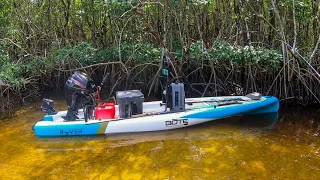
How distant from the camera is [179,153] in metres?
4.05

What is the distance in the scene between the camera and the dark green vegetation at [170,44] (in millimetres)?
5504

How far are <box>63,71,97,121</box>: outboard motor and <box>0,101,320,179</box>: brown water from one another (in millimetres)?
457

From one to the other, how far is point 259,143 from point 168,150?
127cm

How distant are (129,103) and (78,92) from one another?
2.52 ft

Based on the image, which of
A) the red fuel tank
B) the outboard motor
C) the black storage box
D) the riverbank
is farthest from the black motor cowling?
the riverbank

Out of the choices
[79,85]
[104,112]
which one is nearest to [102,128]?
[104,112]

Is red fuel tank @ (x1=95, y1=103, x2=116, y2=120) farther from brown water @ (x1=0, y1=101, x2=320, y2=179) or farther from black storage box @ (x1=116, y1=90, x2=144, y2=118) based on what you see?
brown water @ (x1=0, y1=101, x2=320, y2=179)

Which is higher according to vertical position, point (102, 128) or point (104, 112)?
point (104, 112)

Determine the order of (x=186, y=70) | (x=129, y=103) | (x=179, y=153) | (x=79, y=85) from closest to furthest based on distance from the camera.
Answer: (x=179, y=153) < (x=79, y=85) < (x=129, y=103) < (x=186, y=70)

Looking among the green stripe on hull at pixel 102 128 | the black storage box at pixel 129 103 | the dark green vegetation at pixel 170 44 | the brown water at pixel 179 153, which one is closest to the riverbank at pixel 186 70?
the dark green vegetation at pixel 170 44

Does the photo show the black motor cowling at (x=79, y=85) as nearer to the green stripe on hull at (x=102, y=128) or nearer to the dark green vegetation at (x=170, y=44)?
the green stripe on hull at (x=102, y=128)

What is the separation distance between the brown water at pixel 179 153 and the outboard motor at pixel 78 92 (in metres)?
0.46

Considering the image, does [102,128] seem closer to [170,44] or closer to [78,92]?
[78,92]

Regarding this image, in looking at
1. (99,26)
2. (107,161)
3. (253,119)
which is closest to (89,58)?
(99,26)
